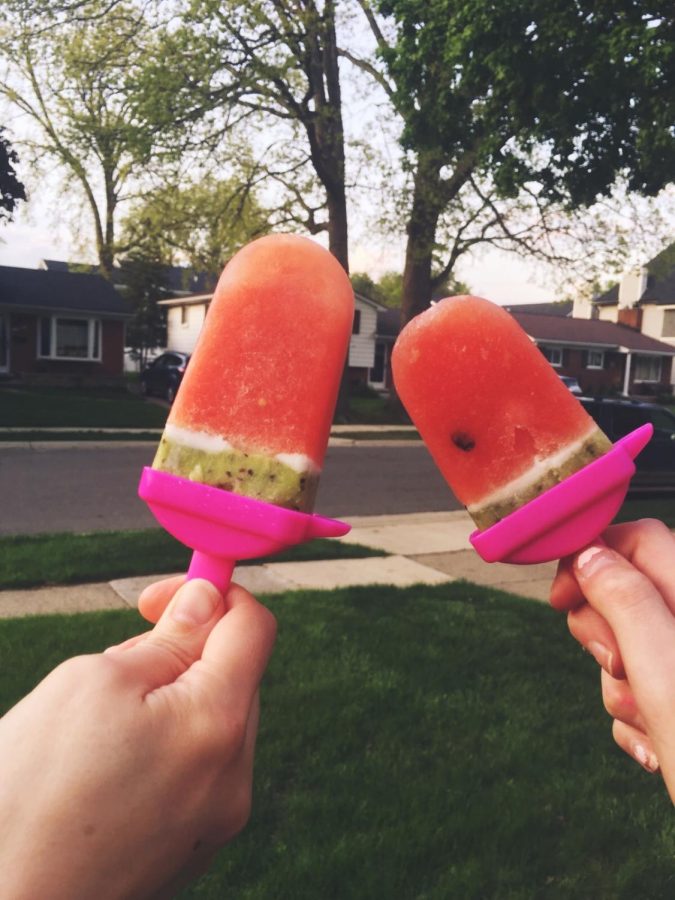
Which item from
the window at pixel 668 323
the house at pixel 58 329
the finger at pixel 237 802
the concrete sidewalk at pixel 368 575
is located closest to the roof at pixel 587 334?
the window at pixel 668 323

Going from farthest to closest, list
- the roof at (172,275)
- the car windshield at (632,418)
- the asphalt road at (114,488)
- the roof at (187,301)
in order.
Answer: the roof at (187,301) < the roof at (172,275) < the car windshield at (632,418) < the asphalt road at (114,488)

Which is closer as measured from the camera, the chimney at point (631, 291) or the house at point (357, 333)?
the house at point (357, 333)

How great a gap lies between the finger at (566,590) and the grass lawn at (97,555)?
16.5 feet

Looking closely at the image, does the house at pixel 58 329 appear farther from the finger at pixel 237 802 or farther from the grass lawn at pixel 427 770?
the finger at pixel 237 802

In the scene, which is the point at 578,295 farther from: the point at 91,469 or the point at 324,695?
the point at 324,695

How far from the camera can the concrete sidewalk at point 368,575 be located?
216 inches

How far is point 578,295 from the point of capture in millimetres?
21031

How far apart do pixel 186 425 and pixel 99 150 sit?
1912cm

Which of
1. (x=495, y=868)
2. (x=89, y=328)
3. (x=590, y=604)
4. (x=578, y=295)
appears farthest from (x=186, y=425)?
(x=89, y=328)

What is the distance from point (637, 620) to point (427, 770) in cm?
218

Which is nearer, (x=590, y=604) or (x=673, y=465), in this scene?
(x=590, y=604)

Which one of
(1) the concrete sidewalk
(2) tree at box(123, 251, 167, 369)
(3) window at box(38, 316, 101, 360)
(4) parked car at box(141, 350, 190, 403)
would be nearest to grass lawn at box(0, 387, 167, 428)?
(4) parked car at box(141, 350, 190, 403)

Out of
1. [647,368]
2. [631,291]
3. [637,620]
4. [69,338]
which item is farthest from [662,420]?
[631,291]

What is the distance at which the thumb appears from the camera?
126cm
